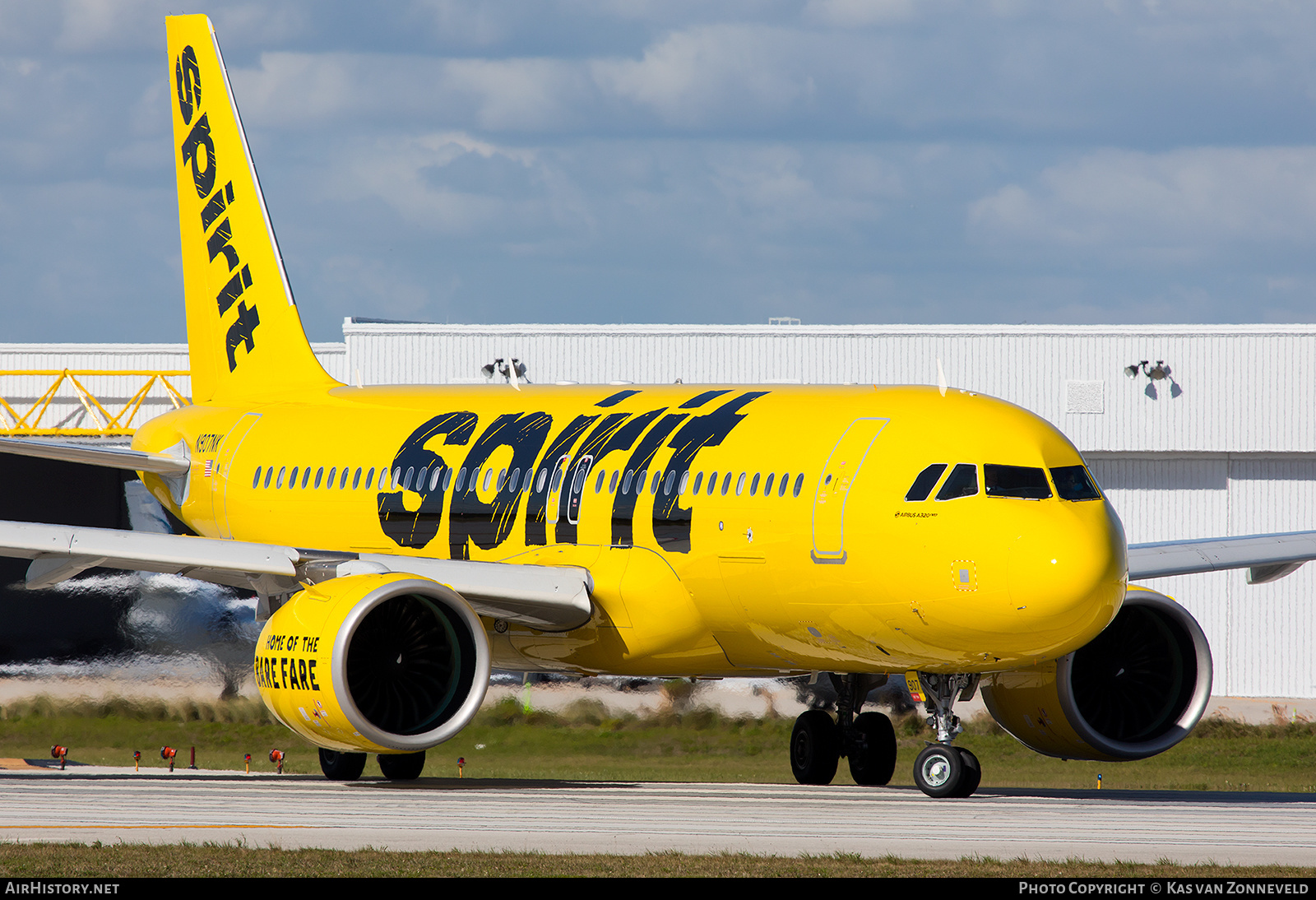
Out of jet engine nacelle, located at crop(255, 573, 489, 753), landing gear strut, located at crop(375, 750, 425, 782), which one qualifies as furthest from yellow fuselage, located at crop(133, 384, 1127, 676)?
jet engine nacelle, located at crop(255, 573, 489, 753)

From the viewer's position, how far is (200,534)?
27656 mm

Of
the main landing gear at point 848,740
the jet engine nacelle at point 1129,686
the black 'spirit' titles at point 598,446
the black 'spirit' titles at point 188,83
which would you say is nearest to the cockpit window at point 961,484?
the jet engine nacelle at point 1129,686

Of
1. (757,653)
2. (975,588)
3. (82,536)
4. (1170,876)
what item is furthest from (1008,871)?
(82,536)

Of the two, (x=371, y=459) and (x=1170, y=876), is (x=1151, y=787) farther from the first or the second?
(x=1170, y=876)

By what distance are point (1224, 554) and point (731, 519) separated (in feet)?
A: 22.6

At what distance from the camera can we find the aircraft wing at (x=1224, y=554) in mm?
21672

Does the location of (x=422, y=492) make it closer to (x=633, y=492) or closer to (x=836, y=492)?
(x=633, y=492)

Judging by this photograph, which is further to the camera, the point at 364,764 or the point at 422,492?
the point at 422,492

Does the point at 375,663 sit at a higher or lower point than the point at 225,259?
lower

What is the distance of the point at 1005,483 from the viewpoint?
55.5 feet

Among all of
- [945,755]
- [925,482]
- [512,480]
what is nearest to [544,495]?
[512,480]

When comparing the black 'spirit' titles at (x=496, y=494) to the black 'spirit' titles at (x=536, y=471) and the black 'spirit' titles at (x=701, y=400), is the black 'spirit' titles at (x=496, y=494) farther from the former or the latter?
the black 'spirit' titles at (x=701, y=400)

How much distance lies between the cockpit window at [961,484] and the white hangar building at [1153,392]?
20328 millimetres

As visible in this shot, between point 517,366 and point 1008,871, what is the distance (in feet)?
88.7
